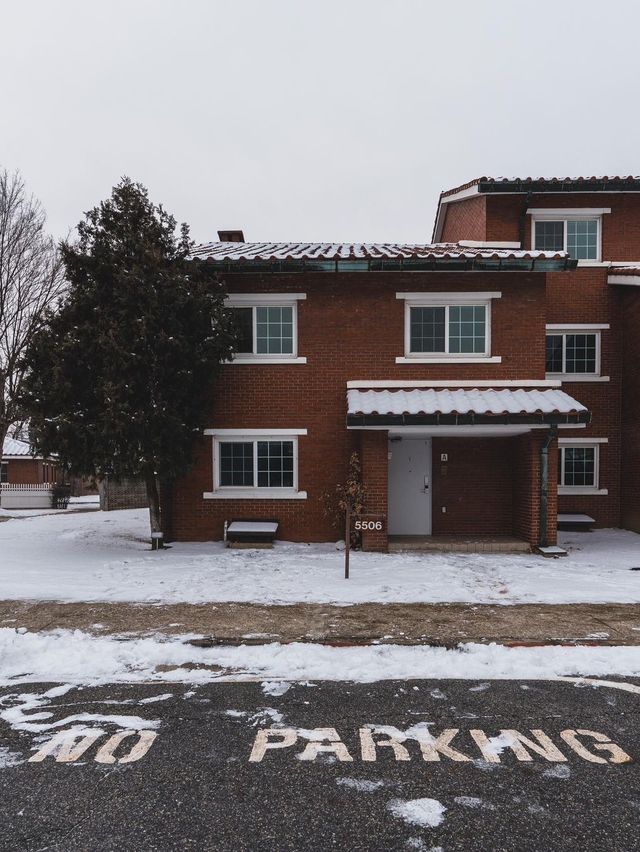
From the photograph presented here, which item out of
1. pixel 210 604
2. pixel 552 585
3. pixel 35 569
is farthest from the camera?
pixel 35 569

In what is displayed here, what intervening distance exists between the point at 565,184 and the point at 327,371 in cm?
919

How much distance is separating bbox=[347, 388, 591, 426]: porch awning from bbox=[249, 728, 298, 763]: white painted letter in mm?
7569

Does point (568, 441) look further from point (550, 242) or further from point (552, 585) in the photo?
point (552, 585)

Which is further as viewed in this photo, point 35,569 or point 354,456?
point 354,456

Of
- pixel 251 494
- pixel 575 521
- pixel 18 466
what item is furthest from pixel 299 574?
pixel 18 466

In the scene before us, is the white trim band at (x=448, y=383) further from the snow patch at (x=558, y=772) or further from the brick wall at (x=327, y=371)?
the snow patch at (x=558, y=772)

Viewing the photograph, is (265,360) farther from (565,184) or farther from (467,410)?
(565,184)

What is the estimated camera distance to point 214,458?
13.2m

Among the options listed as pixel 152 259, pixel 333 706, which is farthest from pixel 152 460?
pixel 333 706

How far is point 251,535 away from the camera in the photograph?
12500 mm

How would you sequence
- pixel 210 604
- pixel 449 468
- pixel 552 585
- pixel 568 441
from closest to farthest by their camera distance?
pixel 210 604 → pixel 552 585 → pixel 449 468 → pixel 568 441

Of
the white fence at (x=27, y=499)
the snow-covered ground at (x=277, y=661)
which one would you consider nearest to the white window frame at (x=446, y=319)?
the snow-covered ground at (x=277, y=661)

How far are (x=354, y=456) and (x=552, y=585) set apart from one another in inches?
195

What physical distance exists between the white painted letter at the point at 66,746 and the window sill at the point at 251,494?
348 inches
